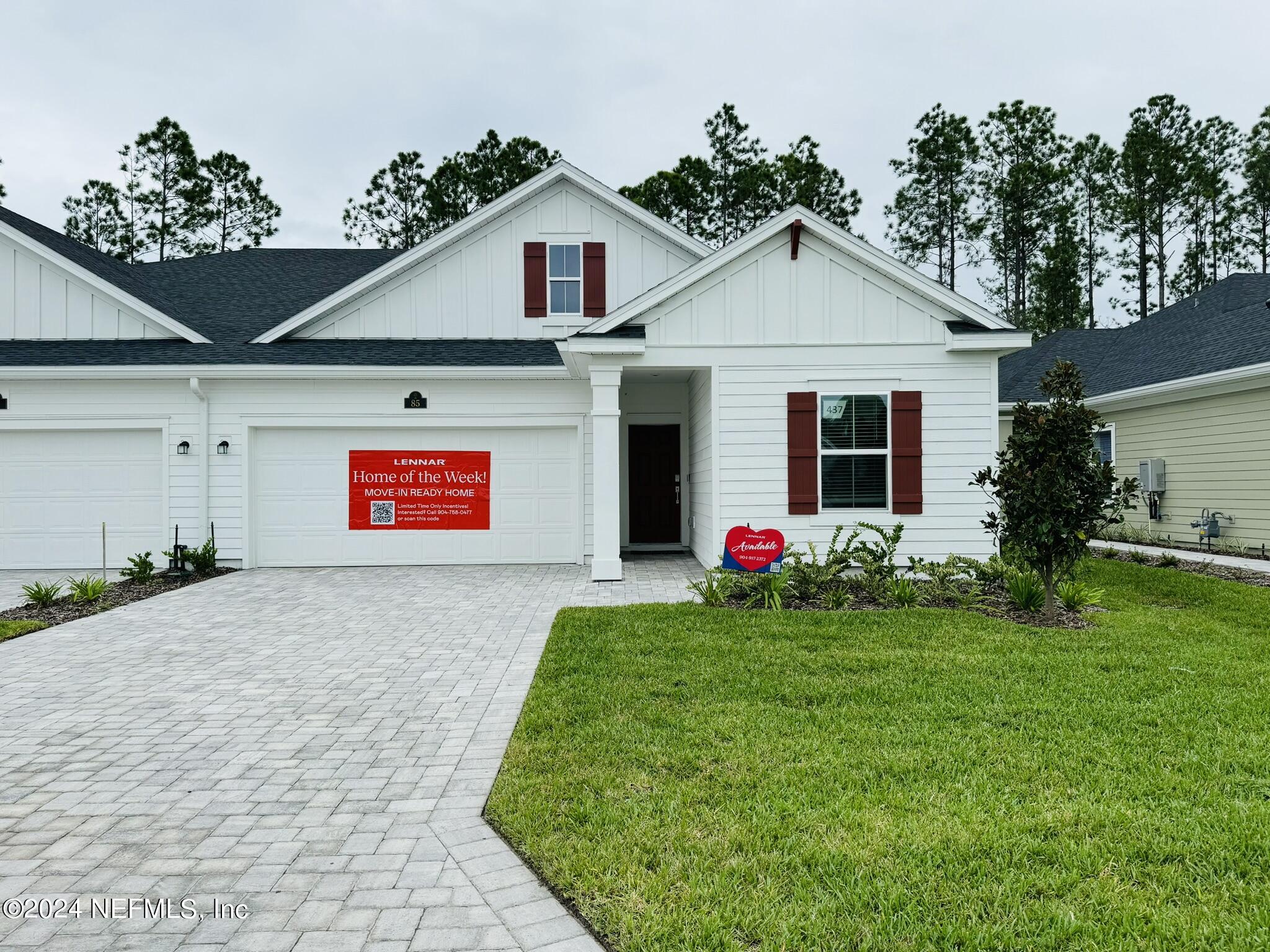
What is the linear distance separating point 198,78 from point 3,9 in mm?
6687

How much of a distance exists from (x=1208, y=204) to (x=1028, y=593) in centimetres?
2733

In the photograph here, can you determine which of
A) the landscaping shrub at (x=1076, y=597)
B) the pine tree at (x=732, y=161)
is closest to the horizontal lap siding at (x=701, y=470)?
the landscaping shrub at (x=1076, y=597)

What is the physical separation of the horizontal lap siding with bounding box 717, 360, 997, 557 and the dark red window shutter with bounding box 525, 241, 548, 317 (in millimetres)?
4258

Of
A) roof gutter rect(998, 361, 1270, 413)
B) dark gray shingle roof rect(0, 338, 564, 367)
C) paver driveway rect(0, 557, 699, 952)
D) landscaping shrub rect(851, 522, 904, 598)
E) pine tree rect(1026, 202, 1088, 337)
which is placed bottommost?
paver driveway rect(0, 557, 699, 952)

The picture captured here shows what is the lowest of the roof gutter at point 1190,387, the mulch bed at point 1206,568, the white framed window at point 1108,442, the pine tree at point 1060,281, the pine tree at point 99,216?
the mulch bed at point 1206,568

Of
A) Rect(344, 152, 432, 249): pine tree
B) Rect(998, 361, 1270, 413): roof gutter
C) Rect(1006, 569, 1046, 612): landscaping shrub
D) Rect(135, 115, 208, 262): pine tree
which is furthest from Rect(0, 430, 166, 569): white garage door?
Rect(135, 115, 208, 262): pine tree

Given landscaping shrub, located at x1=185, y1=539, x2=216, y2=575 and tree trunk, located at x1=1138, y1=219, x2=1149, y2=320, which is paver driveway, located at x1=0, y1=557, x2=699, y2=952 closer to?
landscaping shrub, located at x1=185, y1=539, x2=216, y2=575

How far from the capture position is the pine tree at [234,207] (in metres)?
Result: 27.2

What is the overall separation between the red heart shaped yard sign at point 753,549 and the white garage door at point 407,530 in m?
3.97

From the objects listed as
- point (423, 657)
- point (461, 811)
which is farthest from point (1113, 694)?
point (423, 657)

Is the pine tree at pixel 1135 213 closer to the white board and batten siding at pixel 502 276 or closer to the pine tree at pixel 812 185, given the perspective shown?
the pine tree at pixel 812 185

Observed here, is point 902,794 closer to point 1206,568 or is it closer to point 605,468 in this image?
point 605,468

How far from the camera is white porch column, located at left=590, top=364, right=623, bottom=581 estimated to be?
31.9ft

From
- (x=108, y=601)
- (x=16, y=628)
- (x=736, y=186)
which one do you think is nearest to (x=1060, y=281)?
(x=736, y=186)
